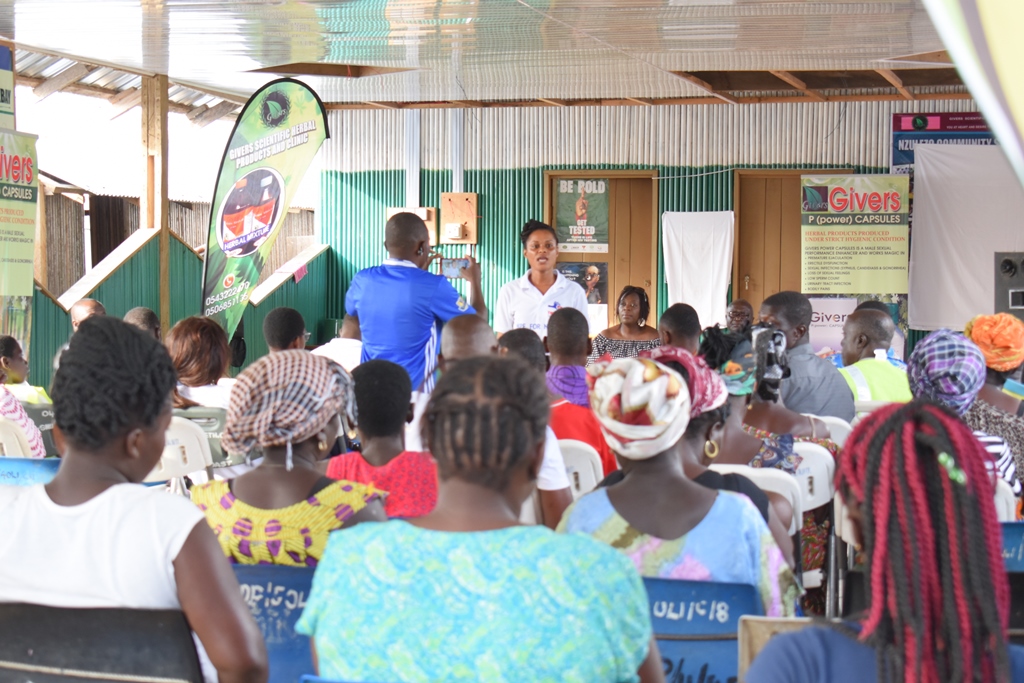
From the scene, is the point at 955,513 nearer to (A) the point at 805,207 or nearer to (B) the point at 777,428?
(B) the point at 777,428

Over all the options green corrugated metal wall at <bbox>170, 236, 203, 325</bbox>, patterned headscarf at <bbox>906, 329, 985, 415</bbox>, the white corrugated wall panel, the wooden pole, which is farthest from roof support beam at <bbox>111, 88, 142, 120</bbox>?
patterned headscarf at <bbox>906, 329, 985, 415</bbox>

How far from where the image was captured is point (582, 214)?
12.2 metres

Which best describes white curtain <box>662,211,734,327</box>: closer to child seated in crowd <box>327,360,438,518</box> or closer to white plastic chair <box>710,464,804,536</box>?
white plastic chair <box>710,464,804,536</box>

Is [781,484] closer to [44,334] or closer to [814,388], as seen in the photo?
[814,388]

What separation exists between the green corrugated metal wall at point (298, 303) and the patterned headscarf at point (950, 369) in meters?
8.57

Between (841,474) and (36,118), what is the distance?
12.0 metres

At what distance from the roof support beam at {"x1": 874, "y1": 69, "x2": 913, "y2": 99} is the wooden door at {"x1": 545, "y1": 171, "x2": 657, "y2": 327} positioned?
2.68 metres

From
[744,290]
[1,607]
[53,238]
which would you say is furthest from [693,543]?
[53,238]

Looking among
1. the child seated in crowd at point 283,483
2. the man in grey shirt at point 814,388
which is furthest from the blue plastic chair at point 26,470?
the man in grey shirt at point 814,388

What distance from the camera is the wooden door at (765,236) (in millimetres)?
11680

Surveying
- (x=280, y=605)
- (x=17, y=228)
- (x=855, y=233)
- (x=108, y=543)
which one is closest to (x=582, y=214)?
(x=855, y=233)

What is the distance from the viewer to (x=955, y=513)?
1.37 m

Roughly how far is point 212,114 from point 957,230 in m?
7.93

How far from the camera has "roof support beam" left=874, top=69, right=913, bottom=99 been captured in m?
A: 9.41
